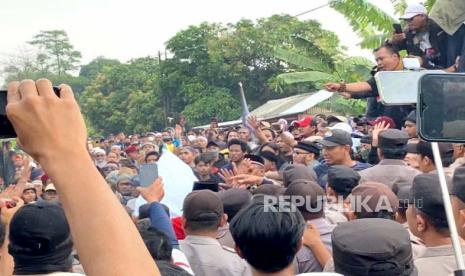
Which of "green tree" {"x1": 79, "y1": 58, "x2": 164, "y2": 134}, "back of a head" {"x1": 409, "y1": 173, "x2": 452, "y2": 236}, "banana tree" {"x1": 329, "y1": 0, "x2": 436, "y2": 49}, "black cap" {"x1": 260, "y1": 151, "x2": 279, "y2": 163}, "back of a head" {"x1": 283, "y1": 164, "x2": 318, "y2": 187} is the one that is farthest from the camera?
"green tree" {"x1": 79, "y1": 58, "x2": 164, "y2": 134}

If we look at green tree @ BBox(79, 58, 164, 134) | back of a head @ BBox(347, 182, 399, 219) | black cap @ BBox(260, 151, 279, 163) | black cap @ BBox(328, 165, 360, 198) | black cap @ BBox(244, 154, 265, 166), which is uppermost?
back of a head @ BBox(347, 182, 399, 219)

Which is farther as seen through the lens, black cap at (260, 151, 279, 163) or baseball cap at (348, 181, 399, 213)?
black cap at (260, 151, 279, 163)

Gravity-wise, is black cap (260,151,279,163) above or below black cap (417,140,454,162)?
below

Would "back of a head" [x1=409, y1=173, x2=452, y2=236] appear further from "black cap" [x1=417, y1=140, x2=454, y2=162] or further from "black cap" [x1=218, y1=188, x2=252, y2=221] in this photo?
"black cap" [x1=417, y1=140, x2=454, y2=162]

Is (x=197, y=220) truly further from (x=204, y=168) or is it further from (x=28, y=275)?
(x=204, y=168)

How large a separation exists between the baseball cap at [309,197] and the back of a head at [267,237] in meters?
1.03

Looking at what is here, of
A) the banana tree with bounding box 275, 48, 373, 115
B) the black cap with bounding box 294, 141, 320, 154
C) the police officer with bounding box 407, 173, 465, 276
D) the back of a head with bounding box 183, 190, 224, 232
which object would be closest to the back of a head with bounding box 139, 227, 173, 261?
the back of a head with bounding box 183, 190, 224, 232

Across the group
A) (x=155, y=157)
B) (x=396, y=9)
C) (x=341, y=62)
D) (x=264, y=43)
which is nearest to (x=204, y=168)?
(x=155, y=157)

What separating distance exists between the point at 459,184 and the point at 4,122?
95.7 inches

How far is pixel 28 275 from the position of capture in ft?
8.63

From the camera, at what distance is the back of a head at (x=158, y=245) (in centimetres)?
278

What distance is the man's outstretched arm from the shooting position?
0.97 metres

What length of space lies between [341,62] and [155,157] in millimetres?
8808

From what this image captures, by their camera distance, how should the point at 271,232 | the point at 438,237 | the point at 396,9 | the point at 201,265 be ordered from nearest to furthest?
the point at 271,232
the point at 438,237
the point at 201,265
the point at 396,9
